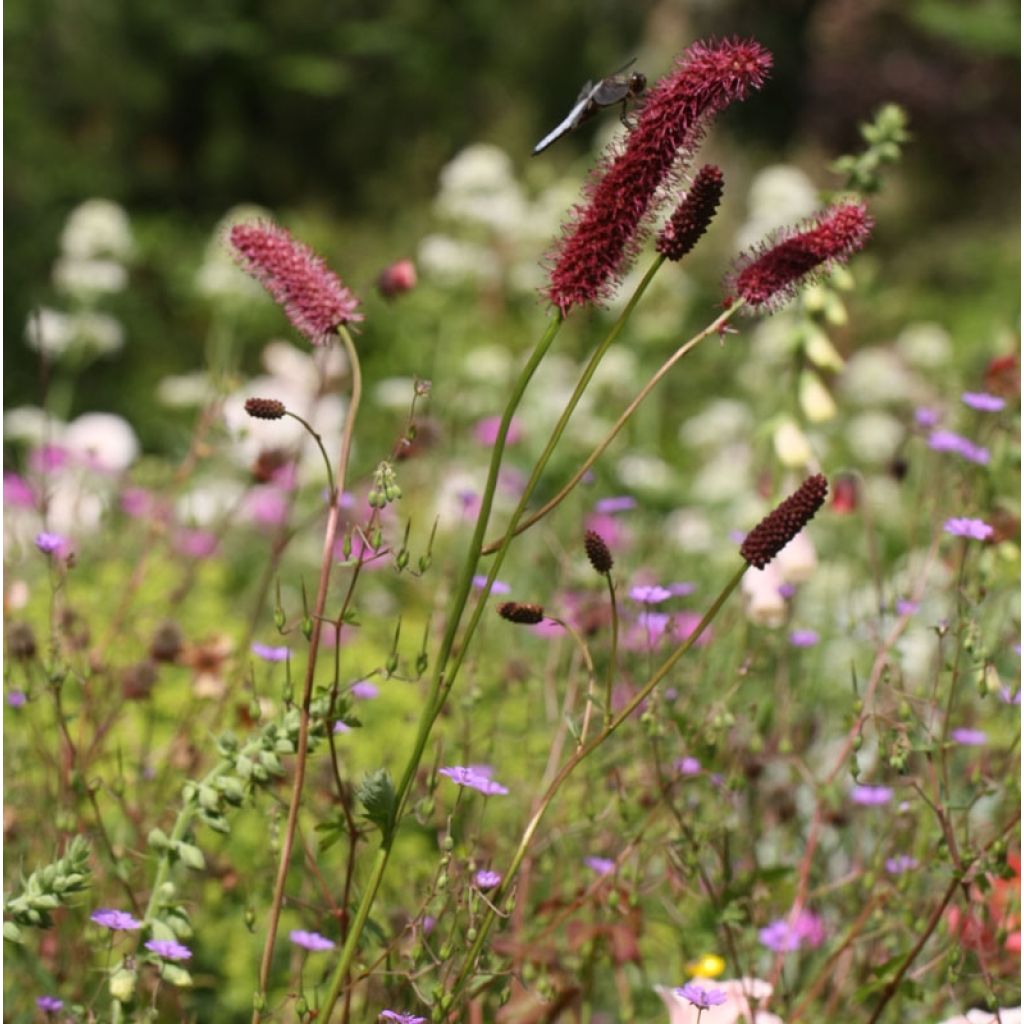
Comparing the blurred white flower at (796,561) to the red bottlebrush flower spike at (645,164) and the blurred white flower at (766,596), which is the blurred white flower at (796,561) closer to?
the blurred white flower at (766,596)

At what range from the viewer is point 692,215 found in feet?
4.37

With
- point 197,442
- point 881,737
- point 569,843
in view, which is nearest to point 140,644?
point 197,442

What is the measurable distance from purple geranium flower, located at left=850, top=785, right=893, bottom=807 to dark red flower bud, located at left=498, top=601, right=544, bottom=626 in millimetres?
897

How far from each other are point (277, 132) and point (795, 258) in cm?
990

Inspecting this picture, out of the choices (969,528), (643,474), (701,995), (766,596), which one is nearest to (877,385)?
(643,474)

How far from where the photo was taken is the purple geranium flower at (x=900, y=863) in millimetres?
2119

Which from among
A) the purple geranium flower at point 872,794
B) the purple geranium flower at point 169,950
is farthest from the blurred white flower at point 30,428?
the purple geranium flower at point 169,950

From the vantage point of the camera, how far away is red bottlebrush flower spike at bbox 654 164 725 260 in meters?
1.32

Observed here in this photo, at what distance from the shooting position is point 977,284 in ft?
39.4

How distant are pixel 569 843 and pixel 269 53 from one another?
9303 millimetres

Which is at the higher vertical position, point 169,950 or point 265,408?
point 265,408

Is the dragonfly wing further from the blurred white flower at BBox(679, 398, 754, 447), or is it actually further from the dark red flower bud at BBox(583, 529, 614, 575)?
the blurred white flower at BBox(679, 398, 754, 447)

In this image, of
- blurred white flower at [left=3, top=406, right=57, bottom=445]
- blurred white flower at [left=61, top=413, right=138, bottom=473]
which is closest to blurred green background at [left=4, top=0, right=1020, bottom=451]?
blurred white flower at [left=3, top=406, right=57, bottom=445]

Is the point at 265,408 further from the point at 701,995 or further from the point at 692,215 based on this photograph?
the point at 701,995
